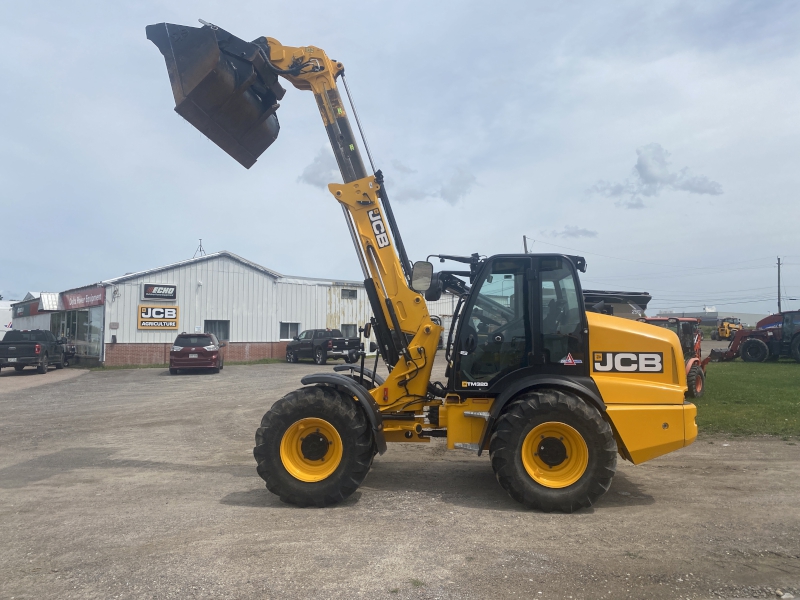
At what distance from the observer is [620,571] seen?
4.31m

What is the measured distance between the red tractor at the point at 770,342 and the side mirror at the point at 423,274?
77.2ft

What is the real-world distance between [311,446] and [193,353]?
19.0 meters

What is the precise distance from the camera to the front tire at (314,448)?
604 cm

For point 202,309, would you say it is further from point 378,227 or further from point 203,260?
point 378,227

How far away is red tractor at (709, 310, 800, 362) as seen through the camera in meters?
26.0

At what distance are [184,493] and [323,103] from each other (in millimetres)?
4589

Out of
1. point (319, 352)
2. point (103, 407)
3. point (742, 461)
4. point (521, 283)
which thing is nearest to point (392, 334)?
point (521, 283)

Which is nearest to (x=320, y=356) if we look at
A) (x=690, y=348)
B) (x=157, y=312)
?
(x=157, y=312)

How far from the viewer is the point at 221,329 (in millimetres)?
31406

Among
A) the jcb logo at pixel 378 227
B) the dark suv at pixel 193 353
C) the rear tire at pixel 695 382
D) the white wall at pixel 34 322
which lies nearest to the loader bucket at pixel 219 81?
the jcb logo at pixel 378 227

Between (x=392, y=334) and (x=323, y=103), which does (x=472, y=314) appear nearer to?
(x=392, y=334)

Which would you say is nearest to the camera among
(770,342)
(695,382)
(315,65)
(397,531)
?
(397,531)

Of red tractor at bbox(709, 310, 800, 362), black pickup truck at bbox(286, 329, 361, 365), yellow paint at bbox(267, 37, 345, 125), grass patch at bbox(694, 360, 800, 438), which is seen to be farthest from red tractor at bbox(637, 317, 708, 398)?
black pickup truck at bbox(286, 329, 361, 365)

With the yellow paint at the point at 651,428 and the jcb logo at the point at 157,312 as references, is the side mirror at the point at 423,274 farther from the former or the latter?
the jcb logo at the point at 157,312
